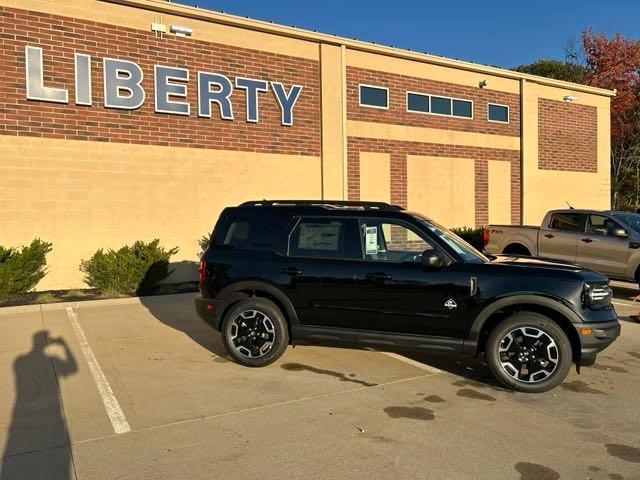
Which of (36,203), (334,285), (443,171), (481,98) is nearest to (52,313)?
(36,203)

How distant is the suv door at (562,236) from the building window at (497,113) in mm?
7362

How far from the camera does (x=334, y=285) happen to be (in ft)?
18.9

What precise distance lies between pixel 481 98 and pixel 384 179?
5.16 metres

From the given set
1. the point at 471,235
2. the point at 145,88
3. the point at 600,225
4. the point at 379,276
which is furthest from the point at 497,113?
the point at 379,276

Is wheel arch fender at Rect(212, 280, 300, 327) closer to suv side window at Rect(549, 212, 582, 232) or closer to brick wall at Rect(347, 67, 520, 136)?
suv side window at Rect(549, 212, 582, 232)

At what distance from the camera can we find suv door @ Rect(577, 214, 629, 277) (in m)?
10.5

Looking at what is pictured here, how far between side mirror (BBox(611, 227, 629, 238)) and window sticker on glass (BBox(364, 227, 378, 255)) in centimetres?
712

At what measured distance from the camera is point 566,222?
A: 11594 mm

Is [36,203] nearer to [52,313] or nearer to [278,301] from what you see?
[52,313]

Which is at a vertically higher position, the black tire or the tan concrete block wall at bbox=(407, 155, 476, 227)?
the tan concrete block wall at bbox=(407, 155, 476, 227)

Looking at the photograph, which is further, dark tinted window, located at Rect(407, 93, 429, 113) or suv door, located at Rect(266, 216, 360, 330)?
dark tinted window, located at Rect(407, 93, 429, 113)

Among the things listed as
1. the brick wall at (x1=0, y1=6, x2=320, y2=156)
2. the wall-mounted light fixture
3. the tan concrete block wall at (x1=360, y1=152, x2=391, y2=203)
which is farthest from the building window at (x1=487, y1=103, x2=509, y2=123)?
the wall-mounted light fixture

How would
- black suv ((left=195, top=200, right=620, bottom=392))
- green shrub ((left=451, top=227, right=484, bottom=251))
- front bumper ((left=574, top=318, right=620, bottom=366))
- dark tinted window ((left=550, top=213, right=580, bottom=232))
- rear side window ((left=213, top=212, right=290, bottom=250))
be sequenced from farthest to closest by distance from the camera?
green shrub ((left=451, top=227, right=484, bottom=251)) → dark tinted window ((left=550, top=213, right=580, bottom=232)) → rear side window ((left=213, top=212, right=290, bottom=250)) → black suv ((left=195, top=200, right=620, bottom=392)) → front bumper ((left=574, top=318, right=620, bottom=366))

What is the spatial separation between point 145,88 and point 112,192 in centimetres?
252
